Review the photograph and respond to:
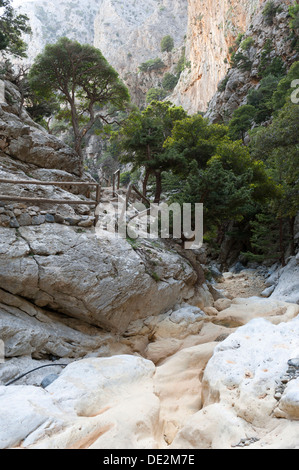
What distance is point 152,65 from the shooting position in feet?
187

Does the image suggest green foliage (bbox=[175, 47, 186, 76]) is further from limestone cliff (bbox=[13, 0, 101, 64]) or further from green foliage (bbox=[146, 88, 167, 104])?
limestone cliff (bbox=[13, 0, 101, 64])

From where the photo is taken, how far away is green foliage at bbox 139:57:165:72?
186 feet

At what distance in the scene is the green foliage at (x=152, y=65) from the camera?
5656cm

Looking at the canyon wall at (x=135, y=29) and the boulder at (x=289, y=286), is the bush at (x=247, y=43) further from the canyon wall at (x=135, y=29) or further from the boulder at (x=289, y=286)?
the canyon wall at (x=135, y=29)

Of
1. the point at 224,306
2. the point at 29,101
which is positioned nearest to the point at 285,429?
the point at 224,306

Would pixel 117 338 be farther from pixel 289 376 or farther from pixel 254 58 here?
pixel 254 58

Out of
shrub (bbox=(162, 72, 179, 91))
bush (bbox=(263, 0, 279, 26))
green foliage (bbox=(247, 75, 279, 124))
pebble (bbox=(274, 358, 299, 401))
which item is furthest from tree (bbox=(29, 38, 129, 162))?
shrub (bbox=(162, 72, 179, 91))

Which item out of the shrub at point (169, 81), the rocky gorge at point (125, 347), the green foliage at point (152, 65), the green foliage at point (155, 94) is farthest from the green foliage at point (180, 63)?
the rocky gorge at point (125, 347)

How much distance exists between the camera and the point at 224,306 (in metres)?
9.05

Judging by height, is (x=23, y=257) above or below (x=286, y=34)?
below

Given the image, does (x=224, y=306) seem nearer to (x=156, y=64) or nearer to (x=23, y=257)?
(x=23, y=257)

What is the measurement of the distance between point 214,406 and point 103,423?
4.80 feet

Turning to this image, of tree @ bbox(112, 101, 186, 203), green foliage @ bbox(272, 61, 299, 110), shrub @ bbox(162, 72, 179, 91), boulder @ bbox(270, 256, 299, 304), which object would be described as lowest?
boulder @ bbox(270, 256, 299, 304)

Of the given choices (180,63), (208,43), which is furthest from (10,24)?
(180,63)
